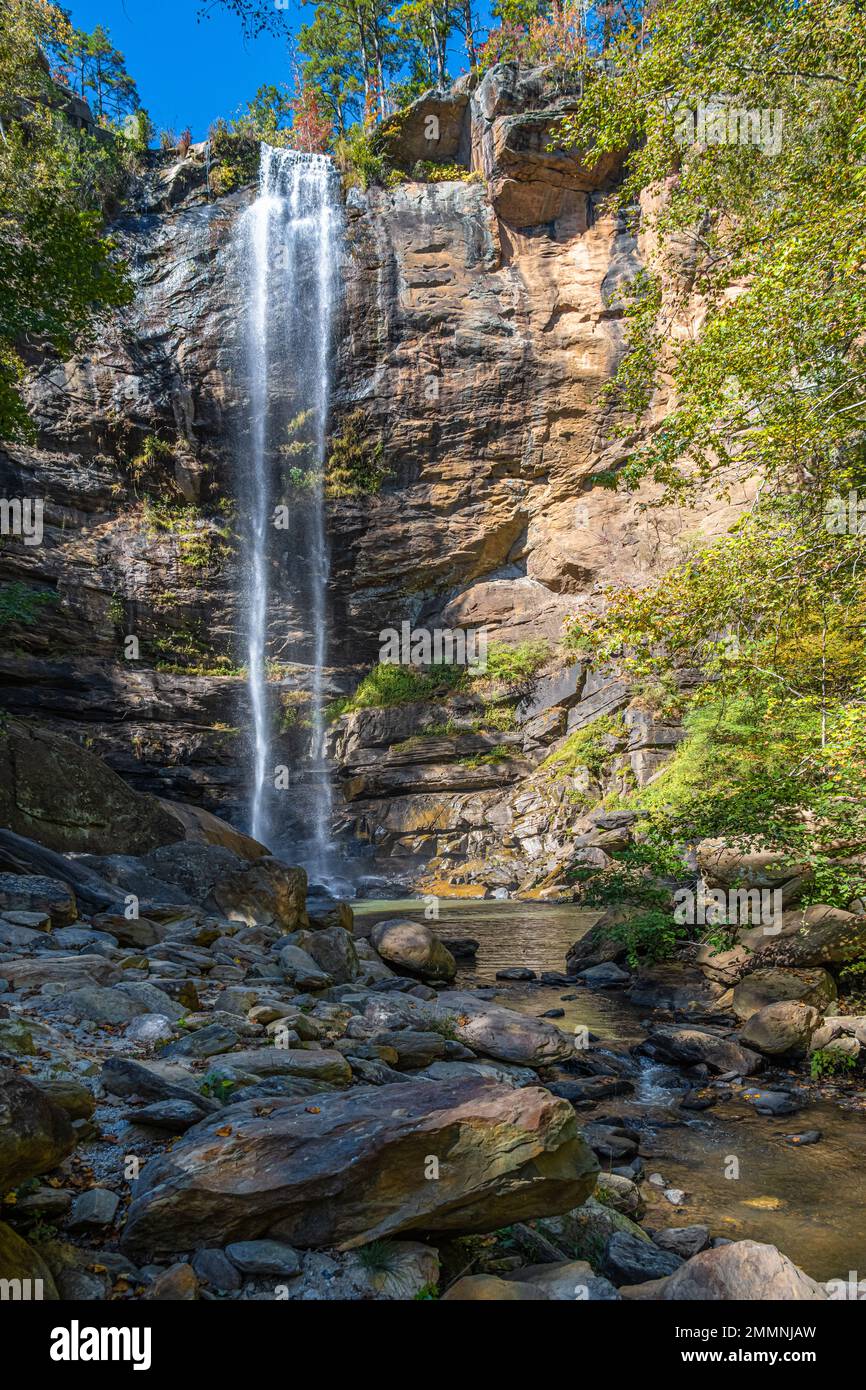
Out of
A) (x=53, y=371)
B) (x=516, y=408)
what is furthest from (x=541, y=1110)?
(x=53, y=371)

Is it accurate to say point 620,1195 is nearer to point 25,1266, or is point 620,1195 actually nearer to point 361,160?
point 25,1266

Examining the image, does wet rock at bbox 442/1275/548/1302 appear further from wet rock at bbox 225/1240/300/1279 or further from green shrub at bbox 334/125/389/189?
green shrub at bbox 334/125/389/189

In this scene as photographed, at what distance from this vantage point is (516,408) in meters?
27.3

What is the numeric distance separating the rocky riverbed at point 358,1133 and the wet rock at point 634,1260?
0.01 metres

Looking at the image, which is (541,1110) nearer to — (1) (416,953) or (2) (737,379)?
(1) (416,953)

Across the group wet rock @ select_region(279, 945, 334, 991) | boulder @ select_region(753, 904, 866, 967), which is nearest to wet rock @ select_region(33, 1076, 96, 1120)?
wet rock @ select_region(279, 945, 334, 991)

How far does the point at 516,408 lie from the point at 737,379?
66.8 ft

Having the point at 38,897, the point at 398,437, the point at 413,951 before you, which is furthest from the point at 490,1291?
the point at 398,437

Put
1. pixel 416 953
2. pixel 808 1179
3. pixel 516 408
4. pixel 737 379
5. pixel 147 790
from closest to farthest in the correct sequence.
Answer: pixel 808 1179 → pixel 737 379 → pixel 416 953 → pixel 147 790 → pixel 516 408

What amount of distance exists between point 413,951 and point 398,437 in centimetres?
2232

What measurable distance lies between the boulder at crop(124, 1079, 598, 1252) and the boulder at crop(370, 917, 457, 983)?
6.18 meters

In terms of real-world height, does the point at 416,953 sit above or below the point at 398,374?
below
